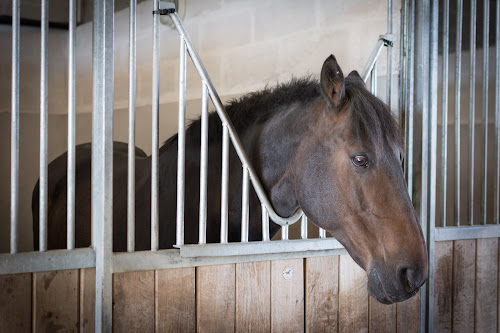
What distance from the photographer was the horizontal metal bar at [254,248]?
4.77 ft

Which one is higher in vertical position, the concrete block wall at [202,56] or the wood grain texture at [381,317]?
the concrete block wall at [202,56]

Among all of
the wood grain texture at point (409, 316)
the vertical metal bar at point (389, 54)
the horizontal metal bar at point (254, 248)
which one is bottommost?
the wood grain texture at point (409, 316)

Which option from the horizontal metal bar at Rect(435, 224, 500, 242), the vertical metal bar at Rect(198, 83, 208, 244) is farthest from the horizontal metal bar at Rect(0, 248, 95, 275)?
the horizontal metal bar at Rect(435, 224, 500, 242)

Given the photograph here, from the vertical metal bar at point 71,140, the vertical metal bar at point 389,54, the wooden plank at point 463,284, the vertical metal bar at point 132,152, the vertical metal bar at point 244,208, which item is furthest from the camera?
the wooden plank at point 463,284

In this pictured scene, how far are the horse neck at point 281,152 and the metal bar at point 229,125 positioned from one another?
39mm

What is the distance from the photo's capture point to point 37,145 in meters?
4.03

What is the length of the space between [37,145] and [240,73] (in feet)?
6.81

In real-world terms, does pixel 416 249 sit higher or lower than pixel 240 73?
lower

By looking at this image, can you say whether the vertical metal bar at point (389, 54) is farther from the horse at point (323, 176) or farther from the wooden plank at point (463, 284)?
the wooden plank at point (463, 284)

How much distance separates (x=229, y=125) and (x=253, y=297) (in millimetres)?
611

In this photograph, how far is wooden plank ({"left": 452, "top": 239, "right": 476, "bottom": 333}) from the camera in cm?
219

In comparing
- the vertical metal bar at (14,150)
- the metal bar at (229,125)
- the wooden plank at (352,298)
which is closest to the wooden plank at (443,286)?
the wooden plank at (352,298)

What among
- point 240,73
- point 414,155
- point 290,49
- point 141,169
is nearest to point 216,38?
point 240,73

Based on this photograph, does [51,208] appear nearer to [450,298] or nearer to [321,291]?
Result: [321,291]
